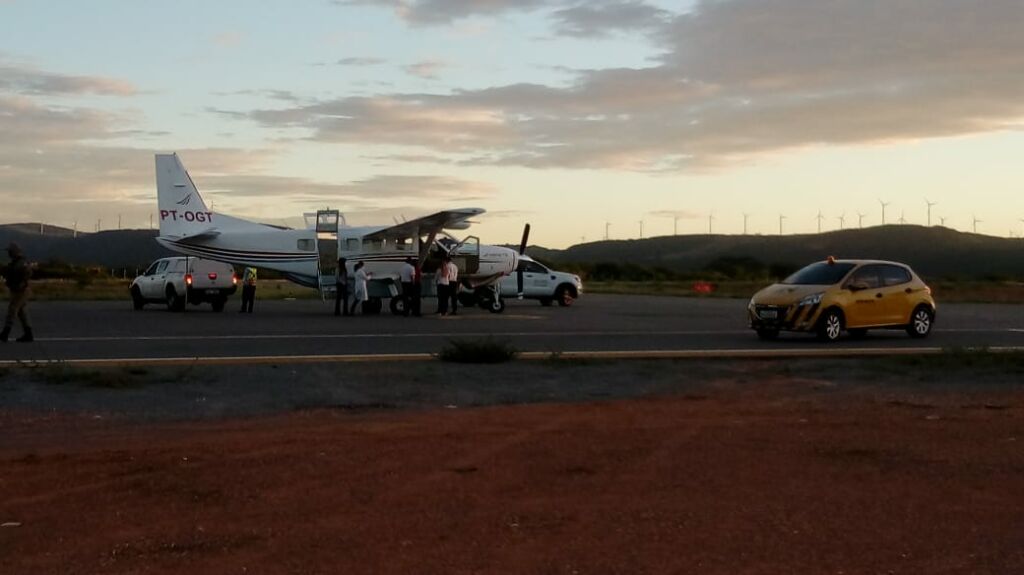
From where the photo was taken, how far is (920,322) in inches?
1015

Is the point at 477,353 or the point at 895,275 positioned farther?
the point at 895,275

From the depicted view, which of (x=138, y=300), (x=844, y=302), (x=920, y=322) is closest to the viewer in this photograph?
(x=844, y=302)

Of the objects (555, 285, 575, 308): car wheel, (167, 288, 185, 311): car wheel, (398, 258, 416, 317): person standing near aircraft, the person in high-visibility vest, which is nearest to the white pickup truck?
(167, 288, 185, 311): car wheel

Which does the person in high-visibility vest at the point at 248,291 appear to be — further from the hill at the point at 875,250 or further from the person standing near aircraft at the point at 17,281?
the hill at the point at 875,250

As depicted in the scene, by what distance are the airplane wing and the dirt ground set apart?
24.7 meters

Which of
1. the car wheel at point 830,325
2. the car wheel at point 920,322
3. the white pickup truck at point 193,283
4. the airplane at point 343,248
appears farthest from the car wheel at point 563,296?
the car wheel at point 830,325

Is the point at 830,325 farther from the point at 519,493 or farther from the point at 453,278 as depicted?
the point at 519,493

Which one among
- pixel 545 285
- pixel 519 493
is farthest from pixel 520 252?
pixel 519 493

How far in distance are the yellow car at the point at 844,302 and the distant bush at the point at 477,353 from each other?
289 inches

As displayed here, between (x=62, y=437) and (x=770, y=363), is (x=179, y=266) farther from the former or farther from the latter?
(x=62, y=437)

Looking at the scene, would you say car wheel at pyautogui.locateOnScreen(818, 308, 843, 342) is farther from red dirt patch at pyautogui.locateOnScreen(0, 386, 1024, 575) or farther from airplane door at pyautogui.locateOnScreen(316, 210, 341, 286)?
airplane door at pyautogui.locateOnScreen(316, 210, 341, 286)

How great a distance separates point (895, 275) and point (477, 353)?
11179mm

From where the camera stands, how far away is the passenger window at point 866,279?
2480 centimetres

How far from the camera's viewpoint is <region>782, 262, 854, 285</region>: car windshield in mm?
24812
